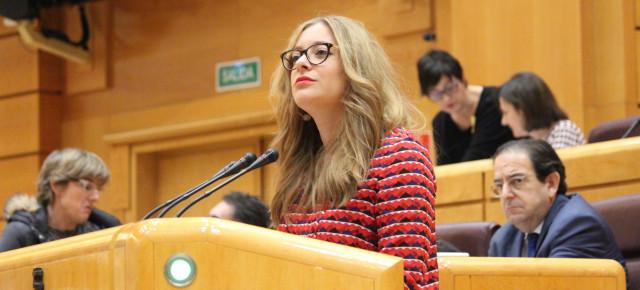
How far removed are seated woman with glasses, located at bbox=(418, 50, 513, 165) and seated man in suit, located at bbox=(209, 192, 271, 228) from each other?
0.85 meters

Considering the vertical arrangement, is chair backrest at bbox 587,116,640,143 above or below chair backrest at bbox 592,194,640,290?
above

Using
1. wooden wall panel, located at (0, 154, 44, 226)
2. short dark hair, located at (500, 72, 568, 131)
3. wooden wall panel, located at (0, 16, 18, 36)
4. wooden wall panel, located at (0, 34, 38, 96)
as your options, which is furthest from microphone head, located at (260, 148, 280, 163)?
wooden wall panel, located at (0, 16, 18, 36)

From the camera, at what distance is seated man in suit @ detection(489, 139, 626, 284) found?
2.69 metres

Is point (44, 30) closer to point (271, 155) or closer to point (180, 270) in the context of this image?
point (271, 155)

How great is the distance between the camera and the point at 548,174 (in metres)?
2.98

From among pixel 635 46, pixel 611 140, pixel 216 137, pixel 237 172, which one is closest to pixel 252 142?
pixel 216 137

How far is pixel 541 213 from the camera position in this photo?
2.93 m

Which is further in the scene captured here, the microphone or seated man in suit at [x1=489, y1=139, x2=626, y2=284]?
the microphone

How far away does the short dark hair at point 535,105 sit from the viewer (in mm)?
3791

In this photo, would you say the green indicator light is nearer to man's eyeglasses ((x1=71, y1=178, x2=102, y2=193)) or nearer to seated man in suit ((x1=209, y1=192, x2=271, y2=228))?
man's eyeglasses ((x1=71, y1=178, x2=102, y2=193))

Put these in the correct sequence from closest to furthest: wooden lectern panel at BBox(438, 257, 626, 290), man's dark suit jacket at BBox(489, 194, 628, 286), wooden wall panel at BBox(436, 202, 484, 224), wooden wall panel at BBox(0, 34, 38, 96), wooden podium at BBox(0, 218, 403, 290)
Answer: wooden podium at BBox(0, 218, 403, 290)
wooden lectern panel at BBox(438, 257, 626, 290)
man's dark suit jacket at BBox(489, 194, 628, 286)
wooden wall panel at BBox(436, 202, 484, 224)
wooden wall panel at BBox(0, 34, 38, 96)

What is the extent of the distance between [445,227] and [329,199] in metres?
1.44

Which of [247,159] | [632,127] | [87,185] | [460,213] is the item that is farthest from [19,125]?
[247,159]

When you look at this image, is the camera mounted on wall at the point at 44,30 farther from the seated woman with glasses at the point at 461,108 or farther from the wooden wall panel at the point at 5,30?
the seated woman with glasses at the point at 461,108
